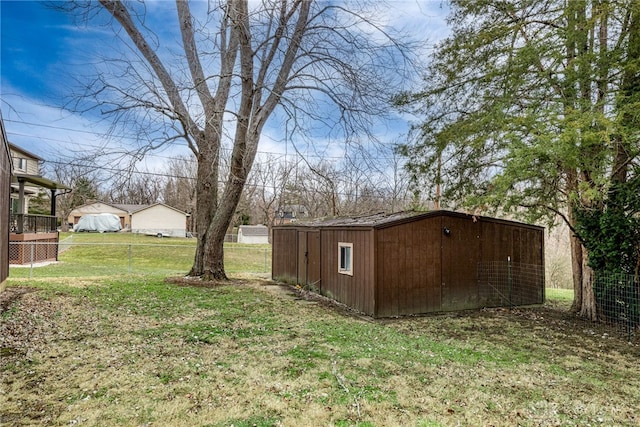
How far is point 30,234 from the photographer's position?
1430 cm

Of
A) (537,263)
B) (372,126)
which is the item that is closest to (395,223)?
(372,126)

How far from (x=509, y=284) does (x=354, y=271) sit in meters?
3.96

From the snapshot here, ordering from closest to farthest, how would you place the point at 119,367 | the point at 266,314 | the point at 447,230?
the point at 119,367
the point at 266,314
the point at 447,230

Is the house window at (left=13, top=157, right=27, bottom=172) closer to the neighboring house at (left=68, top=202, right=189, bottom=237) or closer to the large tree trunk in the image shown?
the neighboring house at (left=68, top=202, right=189, bottom=237)

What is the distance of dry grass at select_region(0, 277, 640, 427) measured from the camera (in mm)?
→ 3033

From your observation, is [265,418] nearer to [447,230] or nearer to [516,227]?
[447,230]

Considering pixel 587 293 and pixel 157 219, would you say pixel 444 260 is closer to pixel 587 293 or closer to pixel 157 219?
pixel 587 293

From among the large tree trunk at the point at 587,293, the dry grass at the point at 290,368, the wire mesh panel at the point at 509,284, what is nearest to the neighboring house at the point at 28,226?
the dry grass at the point at 290,368

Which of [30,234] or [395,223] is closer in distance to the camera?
[395,223]

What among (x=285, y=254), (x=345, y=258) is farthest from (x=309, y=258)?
(x=345, y=258)

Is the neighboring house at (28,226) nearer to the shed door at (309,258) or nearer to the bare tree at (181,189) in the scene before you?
the shed door at (309,258)

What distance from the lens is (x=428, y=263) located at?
25.6 ft

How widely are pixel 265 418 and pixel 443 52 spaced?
7.98 meters

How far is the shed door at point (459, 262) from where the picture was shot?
26.2 ft
